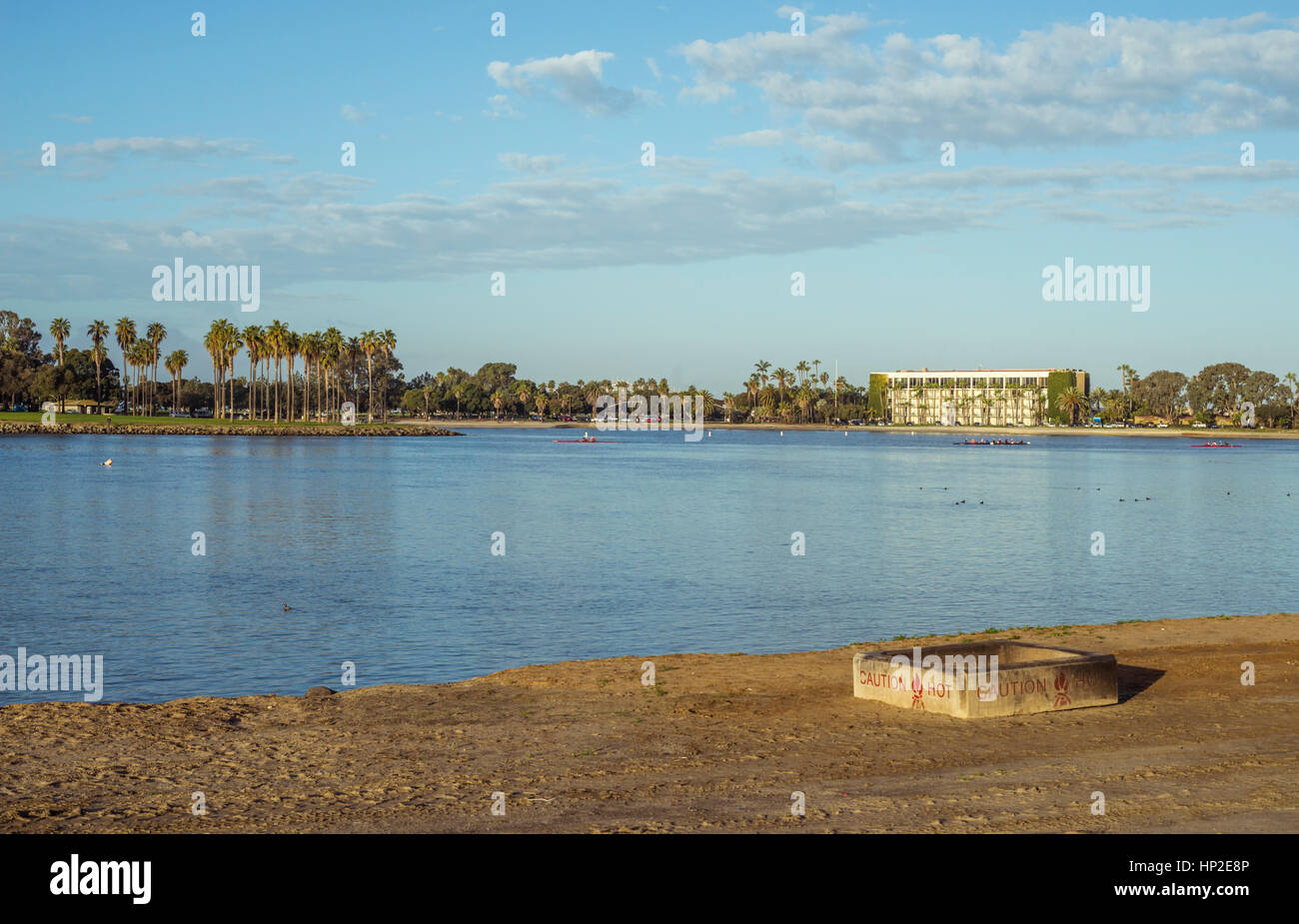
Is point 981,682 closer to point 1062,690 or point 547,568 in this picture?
point 1062,690

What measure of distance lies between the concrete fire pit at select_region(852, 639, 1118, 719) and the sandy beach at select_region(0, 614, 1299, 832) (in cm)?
26

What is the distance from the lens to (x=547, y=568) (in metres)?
40.5

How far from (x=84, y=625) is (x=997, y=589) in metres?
26.0

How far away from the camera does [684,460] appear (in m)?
153

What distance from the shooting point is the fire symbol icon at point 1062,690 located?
1526cm

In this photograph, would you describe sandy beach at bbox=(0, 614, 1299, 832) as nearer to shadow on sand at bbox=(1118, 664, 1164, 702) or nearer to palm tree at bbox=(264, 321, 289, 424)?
shadow on sand at bbox=(1118, 664, 1164, 702)

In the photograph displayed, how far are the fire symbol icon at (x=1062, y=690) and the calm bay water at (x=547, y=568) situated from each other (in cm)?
1015

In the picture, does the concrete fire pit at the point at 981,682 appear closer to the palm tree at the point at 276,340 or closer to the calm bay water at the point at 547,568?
the calm bay water at the point at 547,568

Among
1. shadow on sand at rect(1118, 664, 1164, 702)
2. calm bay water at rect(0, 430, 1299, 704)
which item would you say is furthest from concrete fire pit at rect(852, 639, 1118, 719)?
calm bay water at rect(0, 430, 1299, 704)

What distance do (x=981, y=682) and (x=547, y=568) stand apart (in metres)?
26.9

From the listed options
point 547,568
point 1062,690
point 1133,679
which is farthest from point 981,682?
point 547,568

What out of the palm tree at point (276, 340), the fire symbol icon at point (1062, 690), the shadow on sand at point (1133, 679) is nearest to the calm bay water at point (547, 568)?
the shadow on sand at point (1133, 679)

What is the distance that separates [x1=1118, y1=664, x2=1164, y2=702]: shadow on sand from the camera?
54.1 ft

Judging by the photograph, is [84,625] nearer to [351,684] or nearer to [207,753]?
[351,684]
